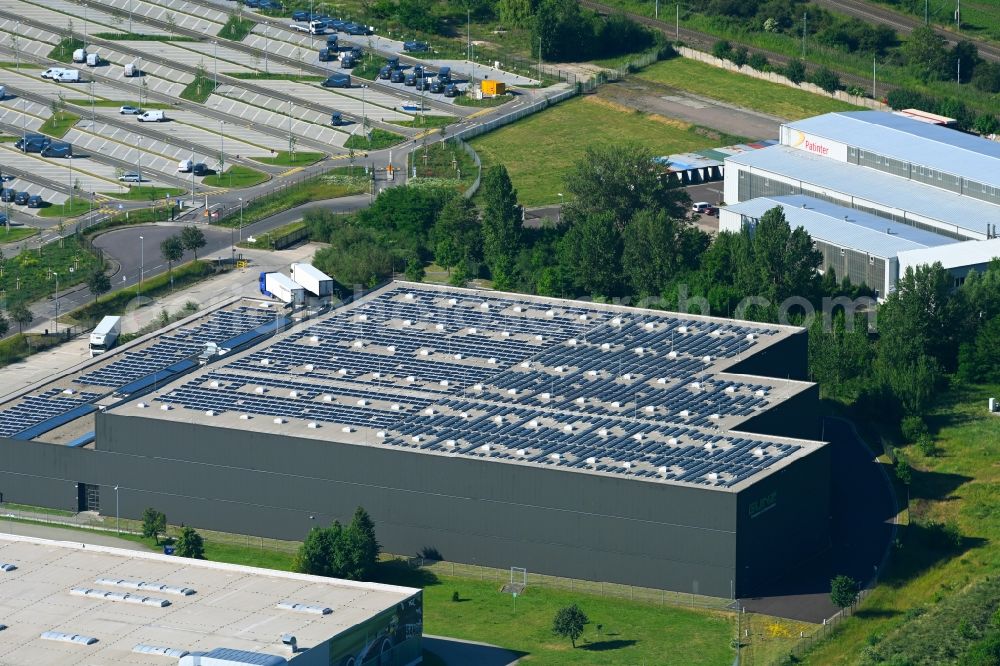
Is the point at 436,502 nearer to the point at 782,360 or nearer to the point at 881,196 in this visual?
the point at 782,360

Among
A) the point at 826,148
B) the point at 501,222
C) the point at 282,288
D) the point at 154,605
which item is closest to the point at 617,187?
the point at 501,222

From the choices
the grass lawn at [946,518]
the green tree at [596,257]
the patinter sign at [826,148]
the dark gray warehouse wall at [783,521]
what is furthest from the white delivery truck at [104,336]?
the patinter sign at [826,148]

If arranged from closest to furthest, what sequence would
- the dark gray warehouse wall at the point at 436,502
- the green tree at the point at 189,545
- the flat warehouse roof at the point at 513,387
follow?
the dark gray warehouse wall at the point at 436,502, the green tree at the point at 189,545, the flat warehouse roof at the point at 513,387

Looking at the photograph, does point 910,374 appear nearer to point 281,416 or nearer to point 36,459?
point 281,416

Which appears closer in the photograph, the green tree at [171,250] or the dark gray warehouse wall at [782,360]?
the dark gray warehouse wall at [782,360]

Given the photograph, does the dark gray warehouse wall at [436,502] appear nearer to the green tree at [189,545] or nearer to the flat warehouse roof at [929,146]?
the green tree at [189,545]

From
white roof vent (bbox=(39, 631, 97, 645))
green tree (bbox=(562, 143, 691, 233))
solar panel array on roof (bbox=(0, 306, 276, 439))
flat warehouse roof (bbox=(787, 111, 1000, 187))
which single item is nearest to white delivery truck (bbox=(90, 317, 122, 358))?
solar panel array on roof (bbox=(0, 306, 276, 439))

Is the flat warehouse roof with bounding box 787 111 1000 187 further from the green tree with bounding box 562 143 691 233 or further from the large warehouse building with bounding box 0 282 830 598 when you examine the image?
the large warehouse building with bounding box 0 282 830 598
